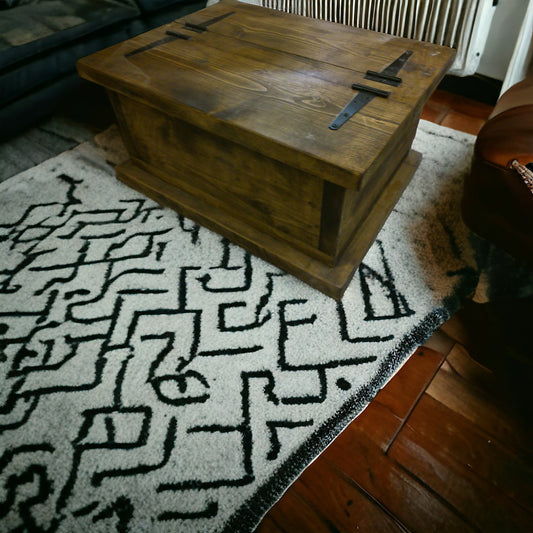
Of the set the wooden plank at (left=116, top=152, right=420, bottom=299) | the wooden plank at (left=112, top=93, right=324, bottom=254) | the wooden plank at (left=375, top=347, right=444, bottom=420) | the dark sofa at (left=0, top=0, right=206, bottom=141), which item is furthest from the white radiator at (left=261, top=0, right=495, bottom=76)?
the wooden plank at (left=375, top=347, right=444, bottom=420)

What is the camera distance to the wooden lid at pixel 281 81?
0.73 meters

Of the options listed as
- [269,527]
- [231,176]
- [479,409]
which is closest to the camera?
[269,527]

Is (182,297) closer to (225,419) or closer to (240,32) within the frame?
(225,419)

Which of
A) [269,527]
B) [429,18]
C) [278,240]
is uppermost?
[429,18]

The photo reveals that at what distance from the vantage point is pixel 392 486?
2.35 ft

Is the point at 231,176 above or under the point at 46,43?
under

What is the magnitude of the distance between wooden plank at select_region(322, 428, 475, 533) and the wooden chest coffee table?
36 cm

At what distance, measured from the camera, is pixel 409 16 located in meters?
1.61

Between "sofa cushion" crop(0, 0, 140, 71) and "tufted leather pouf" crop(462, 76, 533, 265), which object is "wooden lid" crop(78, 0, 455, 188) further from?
"sofa cushion" crop(0, 0, 140, 71)

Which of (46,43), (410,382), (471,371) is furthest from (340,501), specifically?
(46,43)

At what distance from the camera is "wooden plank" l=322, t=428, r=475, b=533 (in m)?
0.68

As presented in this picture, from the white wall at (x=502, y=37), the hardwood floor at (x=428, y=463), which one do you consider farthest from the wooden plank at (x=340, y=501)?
the white wall at (x=502, y=37)

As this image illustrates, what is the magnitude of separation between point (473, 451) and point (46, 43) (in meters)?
1.80

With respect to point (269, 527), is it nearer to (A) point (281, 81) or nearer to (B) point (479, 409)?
(B) point (479, 409)
